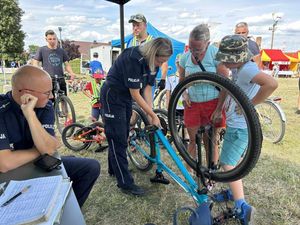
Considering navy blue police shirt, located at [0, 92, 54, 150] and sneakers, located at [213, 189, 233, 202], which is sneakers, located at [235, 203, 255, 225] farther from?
navy blue police shirt, located at [0, 92, 54, 150]

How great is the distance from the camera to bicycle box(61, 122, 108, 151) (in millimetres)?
3961

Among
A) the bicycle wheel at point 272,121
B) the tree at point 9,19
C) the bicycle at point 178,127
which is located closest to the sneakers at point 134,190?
the bicycle at point 178,127

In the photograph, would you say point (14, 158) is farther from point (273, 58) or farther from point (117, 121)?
Result: point (273, 58)

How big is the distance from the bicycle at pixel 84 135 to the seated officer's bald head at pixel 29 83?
2289 mm

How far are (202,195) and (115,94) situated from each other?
1.20 m

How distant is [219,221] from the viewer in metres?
2.16

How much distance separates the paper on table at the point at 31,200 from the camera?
40.6 inches

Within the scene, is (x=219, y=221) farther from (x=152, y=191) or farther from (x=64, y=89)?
(x=64, y=89)

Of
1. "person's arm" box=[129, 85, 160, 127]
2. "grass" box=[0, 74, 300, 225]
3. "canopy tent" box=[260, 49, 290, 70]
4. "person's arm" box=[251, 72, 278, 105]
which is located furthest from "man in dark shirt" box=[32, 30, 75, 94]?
"canopy tent" box=[260, 49, 290, 70]

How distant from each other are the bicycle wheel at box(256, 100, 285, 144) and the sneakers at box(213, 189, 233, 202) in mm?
2241

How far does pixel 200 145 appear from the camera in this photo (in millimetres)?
1915

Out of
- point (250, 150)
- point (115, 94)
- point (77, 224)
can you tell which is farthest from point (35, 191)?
point (115, 94)

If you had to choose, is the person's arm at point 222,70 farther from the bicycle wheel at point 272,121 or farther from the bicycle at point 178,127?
the bicycle wheel at point 272,121

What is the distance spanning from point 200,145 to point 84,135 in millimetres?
2423
